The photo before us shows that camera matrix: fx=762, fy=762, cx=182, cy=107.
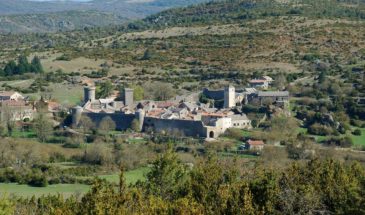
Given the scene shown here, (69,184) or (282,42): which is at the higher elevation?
(282,42)

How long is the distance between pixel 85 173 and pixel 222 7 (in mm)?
74997

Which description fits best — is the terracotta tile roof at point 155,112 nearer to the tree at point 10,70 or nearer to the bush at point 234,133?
the bush at point 234,133

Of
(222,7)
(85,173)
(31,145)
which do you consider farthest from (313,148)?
(222,7)

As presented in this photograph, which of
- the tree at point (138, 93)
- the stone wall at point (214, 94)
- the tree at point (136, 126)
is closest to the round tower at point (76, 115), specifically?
the tree at point (136, 126)

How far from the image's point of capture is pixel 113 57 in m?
73.2

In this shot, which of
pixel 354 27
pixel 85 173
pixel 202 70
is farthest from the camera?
pixel 354 27

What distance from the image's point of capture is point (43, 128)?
40438mm

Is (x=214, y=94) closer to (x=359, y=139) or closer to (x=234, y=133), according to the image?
(x=234, y=133)

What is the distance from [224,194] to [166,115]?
86.9ft

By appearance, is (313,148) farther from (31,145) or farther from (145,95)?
(145,95)

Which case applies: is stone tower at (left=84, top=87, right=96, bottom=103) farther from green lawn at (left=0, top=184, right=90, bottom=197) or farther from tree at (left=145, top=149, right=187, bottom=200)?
tree at (left=145, top=149, right=187, bottom=200)

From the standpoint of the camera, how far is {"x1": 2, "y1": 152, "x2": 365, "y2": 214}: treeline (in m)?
15.1

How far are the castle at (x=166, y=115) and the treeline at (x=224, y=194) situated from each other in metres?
18.6

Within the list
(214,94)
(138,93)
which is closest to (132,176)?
(138,93)
